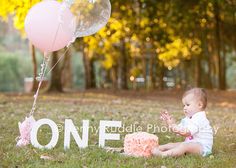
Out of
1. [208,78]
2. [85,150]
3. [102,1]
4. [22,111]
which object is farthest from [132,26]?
[85,150]

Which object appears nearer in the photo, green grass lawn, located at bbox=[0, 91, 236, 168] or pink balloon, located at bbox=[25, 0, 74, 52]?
green grass lawn, located at bbox=[0, 91, 236, 168]

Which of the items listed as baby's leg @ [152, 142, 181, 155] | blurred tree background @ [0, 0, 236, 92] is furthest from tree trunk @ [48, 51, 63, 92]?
baby's leg @ [152, 142, 181, 155]

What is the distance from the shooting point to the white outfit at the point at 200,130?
6.74 meters

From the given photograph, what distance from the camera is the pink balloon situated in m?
7.55

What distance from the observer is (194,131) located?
22.1 feet

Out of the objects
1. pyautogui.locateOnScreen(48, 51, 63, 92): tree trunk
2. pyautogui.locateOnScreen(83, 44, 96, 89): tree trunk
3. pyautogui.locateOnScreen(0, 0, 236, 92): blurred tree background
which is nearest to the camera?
pyautogui.locateOnScreen(48, 51, 63, 92): tree trunk

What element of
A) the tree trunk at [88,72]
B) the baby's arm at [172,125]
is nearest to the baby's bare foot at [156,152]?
the baby's arm at [172,125]

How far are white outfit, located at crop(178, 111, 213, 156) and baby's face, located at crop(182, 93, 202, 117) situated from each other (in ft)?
0.18

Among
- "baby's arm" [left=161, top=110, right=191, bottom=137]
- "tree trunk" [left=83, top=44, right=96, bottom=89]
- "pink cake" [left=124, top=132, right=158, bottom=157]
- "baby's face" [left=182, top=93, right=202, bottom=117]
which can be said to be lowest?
"pink cake" [left=124, top=132, right=158, bottom=157]

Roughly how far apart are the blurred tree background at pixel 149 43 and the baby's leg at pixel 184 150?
11.8 meters

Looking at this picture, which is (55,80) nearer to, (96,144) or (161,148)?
(96,144)

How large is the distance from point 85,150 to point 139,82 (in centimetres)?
2991

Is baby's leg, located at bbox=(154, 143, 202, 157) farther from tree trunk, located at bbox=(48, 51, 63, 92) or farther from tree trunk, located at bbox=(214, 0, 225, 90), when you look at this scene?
tree trunk, located at bbox=(214, 0, 225, 90)

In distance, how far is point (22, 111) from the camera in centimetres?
1298
